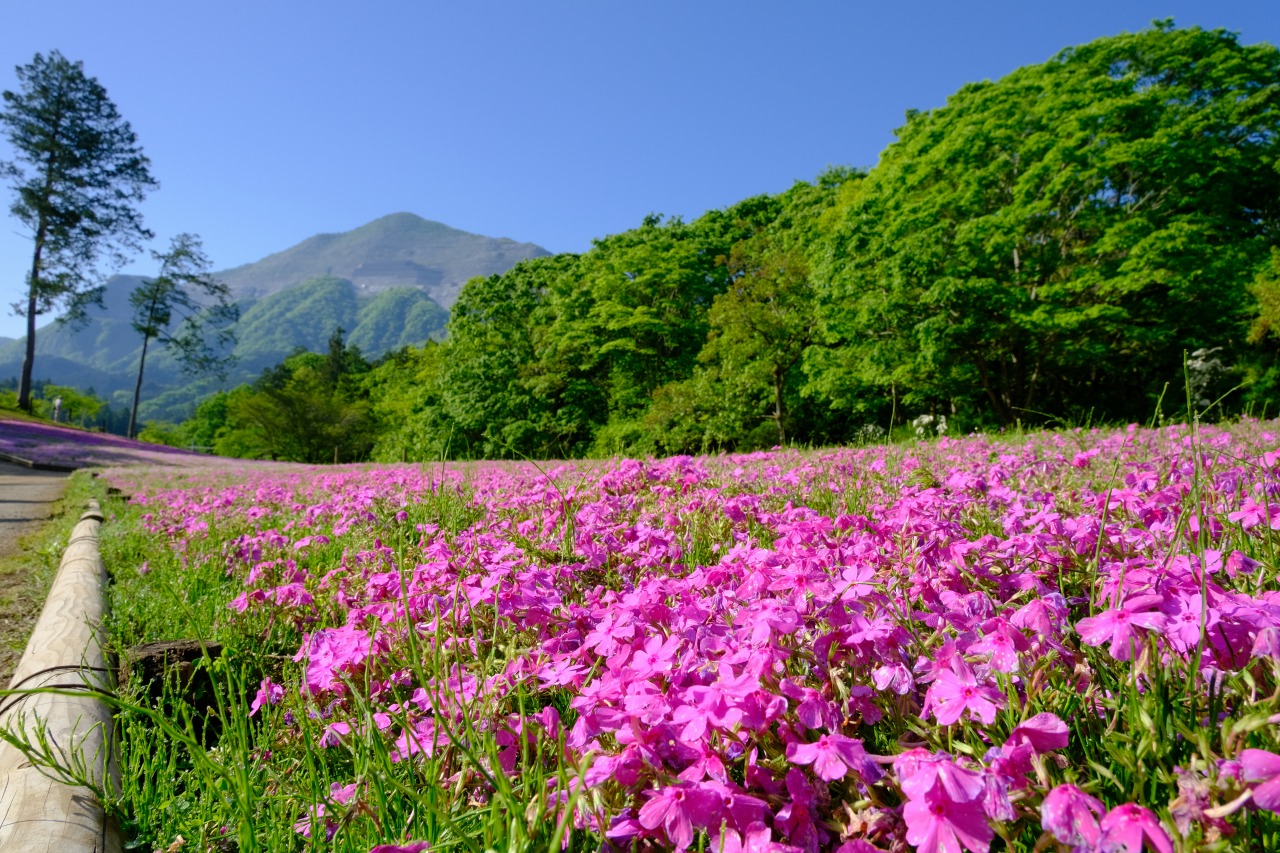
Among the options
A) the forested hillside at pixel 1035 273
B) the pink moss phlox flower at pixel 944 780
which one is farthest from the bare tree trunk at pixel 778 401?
the pink moss phlox flower at pixel 944 780

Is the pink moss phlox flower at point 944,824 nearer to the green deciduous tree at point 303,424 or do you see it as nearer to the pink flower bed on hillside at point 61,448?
the pink flower bed on hillside at point 61,448

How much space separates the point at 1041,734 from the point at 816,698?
308 millimetres

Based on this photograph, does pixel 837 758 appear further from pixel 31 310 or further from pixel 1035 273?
pixel 31 310

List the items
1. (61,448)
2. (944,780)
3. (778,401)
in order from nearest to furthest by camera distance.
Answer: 1. (944,780)
2. (61,448)
3. (778,401)

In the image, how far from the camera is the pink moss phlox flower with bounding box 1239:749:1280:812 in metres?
0.63

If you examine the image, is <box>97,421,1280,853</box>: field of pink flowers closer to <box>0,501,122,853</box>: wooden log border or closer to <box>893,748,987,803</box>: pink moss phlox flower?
<box>893,748,987,803</box>: pink moss phlox flower

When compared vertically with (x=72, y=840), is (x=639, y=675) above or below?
above

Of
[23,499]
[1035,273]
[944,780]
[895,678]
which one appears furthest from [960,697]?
[1035,273]

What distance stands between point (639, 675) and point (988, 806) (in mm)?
556

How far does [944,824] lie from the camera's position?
0.75 m

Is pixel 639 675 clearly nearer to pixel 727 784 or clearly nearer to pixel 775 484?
pixel 727 784

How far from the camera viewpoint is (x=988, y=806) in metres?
0.75

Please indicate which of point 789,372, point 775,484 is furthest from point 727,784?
point 789,372

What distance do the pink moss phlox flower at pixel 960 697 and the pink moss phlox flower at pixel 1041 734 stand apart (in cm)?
4
